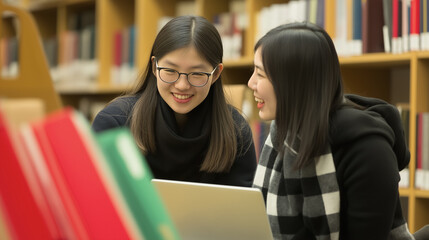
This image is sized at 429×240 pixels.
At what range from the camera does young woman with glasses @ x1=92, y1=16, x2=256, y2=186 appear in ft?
5.49

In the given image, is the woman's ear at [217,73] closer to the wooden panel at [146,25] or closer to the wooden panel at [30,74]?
→ the wooden panel at [30,74]

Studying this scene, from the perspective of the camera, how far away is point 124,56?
11.6 ft

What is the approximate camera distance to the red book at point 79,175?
395 millimetres

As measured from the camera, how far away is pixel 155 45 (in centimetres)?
174

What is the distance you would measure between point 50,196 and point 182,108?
1.30 meters

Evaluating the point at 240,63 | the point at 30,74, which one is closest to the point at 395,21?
the point at 240,63

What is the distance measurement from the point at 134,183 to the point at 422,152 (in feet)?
6.32

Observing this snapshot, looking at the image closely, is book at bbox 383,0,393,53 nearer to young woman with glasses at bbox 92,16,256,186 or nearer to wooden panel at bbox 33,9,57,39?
young woman with glasses at bbox 92,16,256,186

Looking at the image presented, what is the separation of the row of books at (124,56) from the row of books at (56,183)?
3.04m

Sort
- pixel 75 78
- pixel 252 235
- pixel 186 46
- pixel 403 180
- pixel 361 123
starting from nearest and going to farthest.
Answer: pixel 252 235, pixel 361 123, pixel 186 46, pixel 403 180, pixel 75 78

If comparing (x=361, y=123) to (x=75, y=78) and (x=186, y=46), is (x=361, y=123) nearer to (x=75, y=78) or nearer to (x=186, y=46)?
(x=186, y=46)

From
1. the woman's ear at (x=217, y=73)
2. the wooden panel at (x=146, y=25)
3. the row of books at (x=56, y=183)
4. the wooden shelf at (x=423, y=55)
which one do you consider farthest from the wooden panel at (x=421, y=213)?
the row of books at (x=56, y=183)

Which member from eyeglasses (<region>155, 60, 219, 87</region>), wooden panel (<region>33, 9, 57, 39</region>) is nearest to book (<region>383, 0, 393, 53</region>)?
eyeglasses (<region>155, 60, 219, 87</region>)

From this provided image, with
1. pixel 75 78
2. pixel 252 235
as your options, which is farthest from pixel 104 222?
pixel 75 78
